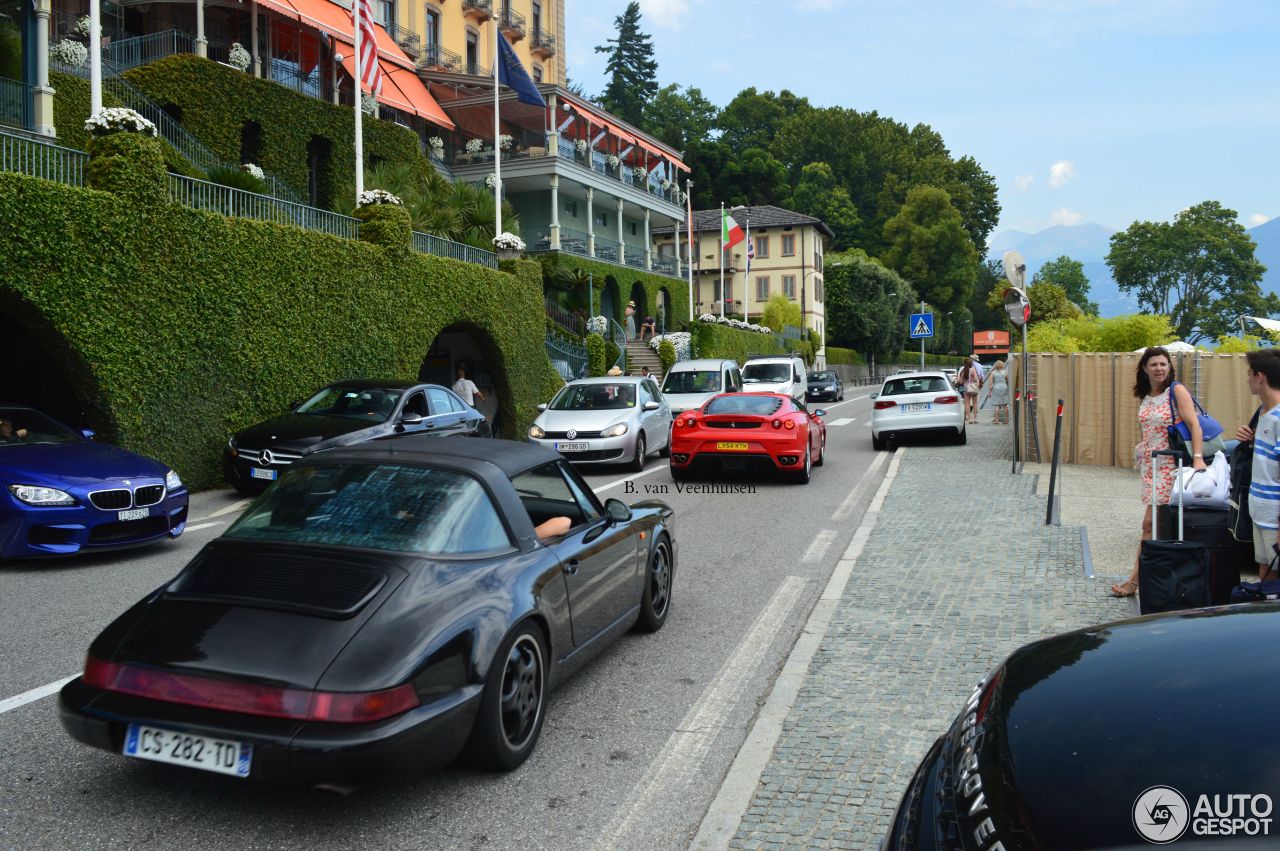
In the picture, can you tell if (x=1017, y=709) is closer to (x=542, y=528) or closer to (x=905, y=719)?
(x=905, y=719)

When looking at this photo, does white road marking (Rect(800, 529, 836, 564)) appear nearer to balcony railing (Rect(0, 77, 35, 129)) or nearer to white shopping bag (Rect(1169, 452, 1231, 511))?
white shopping bag (Rect(1169, 452, 1231, 511))

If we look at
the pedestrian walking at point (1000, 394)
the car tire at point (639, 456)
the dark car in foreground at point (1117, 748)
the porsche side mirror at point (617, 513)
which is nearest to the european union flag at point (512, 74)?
the pedestrian walking at point (1000, 394)

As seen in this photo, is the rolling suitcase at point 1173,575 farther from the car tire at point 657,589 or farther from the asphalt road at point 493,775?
the car tire at point 657,589

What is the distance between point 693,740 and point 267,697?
6.89ft

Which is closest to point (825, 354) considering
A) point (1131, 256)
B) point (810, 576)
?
point (1131, 256)

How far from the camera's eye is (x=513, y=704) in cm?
436

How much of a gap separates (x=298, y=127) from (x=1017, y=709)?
101 feet

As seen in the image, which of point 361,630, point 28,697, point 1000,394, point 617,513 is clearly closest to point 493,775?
point 361,630

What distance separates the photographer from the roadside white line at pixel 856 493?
1190 cm

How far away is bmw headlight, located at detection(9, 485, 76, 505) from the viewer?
8531 mm

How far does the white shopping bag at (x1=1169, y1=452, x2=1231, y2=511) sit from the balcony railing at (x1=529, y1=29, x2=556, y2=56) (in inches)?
1813

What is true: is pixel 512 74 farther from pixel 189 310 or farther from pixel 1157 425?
pixel 1157 425

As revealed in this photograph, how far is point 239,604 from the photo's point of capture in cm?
392

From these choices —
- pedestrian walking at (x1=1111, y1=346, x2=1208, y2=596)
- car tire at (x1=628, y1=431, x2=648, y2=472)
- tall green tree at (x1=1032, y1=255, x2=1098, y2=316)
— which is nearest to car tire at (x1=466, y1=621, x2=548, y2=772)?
pedestrian walking at (x1=1111, y1=346, x2=1208, y2=596)
